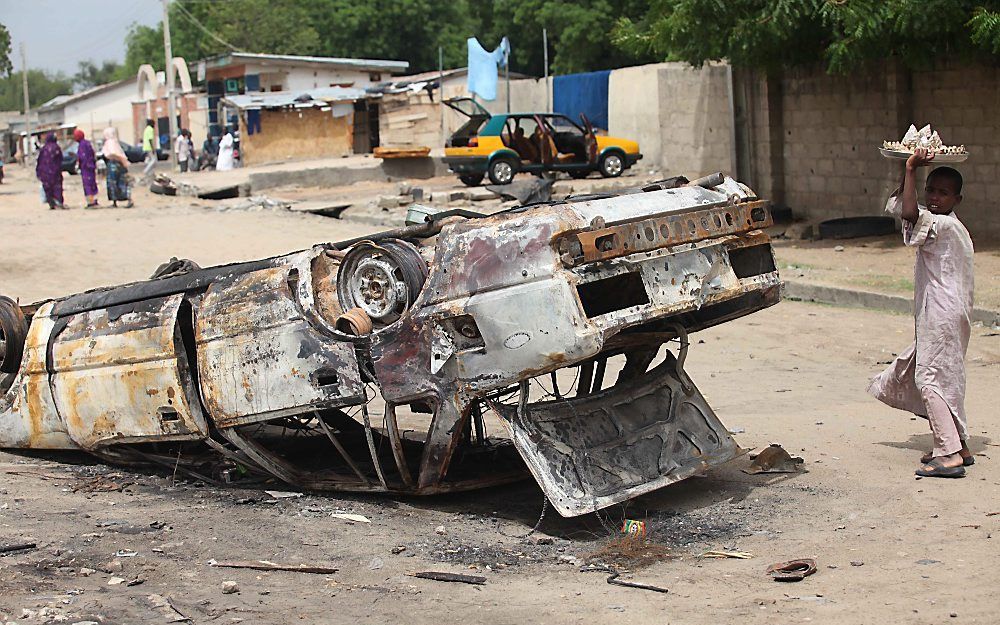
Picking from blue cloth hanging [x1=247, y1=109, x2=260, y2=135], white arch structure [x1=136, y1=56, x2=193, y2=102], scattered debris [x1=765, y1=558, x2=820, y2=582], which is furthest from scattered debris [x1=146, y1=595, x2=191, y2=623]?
white arch structure [x1=136, y1=56, x2=193, y2=102]

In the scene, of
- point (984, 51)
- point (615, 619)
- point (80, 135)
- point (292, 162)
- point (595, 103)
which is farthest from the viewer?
point (292, 162)

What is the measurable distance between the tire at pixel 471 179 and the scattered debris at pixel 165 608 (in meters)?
21.3

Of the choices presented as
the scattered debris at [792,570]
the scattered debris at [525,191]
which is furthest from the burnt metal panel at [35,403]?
the scattered debris at [525,191]

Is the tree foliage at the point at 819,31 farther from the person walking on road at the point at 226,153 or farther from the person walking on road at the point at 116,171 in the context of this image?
the person walking on road at the point at 226,153

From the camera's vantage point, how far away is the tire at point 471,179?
25466 millimetres

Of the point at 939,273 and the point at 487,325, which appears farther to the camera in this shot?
the point at 939,273

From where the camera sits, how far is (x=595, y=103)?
29.5m

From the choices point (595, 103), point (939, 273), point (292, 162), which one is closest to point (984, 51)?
point (939, 273)

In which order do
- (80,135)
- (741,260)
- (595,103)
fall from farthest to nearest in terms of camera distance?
(595,103) < (80,135) < (741,260)

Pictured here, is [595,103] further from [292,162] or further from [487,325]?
[487,325]

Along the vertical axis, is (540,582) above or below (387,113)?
below

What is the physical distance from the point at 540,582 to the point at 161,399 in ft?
7.13

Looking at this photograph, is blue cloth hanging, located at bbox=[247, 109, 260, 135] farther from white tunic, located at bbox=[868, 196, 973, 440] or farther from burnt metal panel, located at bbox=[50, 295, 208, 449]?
white tunic, located at bbox=[868, 196, 973, 440]

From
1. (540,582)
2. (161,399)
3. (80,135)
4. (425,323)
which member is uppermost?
(80,135)
